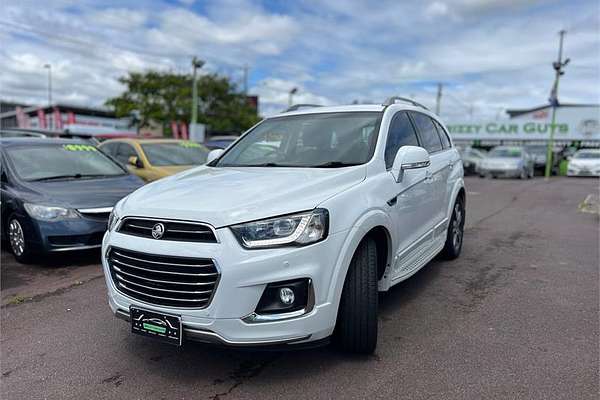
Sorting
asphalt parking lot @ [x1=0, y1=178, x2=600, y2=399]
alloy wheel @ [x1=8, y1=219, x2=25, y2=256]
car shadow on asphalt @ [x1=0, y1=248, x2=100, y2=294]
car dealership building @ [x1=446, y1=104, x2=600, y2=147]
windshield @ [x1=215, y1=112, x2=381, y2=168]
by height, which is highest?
car dealership building @ [x1=446, y1=104, x2=600, y2=147]

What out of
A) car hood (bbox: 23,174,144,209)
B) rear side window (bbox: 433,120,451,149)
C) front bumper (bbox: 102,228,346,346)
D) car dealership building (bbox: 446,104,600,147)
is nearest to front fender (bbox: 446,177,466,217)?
rear side window (bbox: 433,120,451,149)

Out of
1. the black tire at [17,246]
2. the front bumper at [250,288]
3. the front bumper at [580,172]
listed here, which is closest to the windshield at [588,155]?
the front bumper at [580,172]

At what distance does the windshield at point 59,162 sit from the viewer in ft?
20.9

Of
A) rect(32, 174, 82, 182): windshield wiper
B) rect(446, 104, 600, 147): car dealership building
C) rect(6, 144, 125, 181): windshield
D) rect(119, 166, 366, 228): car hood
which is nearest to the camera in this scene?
rect(119, 166, 366, 228): car hood

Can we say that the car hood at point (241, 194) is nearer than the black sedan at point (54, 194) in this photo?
Yes

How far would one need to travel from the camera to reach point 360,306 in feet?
10.1

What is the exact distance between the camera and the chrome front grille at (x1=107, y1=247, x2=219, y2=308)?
9.03 ft

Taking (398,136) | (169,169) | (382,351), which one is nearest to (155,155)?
(169,169)

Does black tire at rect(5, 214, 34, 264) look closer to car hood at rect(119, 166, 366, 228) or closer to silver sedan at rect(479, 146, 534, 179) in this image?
car hood at rect(119, 166, 366, 228)

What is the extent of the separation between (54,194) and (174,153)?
3.85 m

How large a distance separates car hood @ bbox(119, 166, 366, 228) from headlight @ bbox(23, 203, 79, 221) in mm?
2445

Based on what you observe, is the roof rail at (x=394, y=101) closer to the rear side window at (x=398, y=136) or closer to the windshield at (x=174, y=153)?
the rear side window at (x=398, y=136)

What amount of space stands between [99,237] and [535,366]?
4.71 m

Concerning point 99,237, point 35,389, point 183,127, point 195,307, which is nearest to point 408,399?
point 195,307
